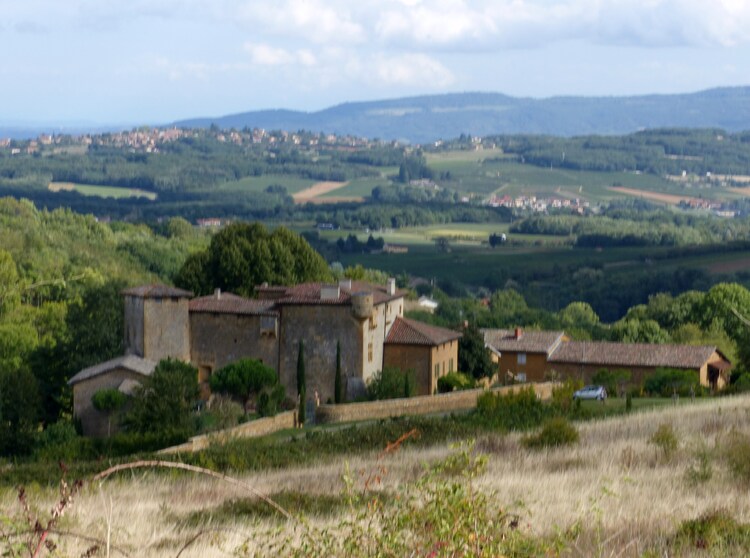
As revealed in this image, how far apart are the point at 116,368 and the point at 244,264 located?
1250 cm

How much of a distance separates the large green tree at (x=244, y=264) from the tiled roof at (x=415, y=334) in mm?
7765

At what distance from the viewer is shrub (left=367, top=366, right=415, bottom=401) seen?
121 ft

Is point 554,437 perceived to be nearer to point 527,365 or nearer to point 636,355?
point 636,355

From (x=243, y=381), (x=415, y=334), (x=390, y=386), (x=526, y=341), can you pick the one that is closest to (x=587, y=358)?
(x=526, y=341)

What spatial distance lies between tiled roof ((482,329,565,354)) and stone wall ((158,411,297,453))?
1828cm

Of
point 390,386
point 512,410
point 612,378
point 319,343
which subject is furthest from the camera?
point 612,378

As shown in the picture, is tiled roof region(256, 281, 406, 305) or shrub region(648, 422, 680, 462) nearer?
shrub region(648, 422, 680, 462)

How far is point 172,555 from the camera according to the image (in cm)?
804

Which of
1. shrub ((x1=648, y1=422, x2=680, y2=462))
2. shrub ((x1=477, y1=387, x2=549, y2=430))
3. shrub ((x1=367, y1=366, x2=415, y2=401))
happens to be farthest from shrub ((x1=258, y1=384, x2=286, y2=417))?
shrub ((x1=648, y1=422, x2=680, y2=462))

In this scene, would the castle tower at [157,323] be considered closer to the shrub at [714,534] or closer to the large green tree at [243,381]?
the large green tree at [243,381]

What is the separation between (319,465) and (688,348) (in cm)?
3192

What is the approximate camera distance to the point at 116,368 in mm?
35688

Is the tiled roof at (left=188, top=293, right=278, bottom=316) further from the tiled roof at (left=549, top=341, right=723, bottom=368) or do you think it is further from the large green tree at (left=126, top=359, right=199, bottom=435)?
the tiled roof at (left=549, top=341, right=723, bottom=368)

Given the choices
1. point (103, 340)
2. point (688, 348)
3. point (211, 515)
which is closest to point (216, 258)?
point (103, 340)
